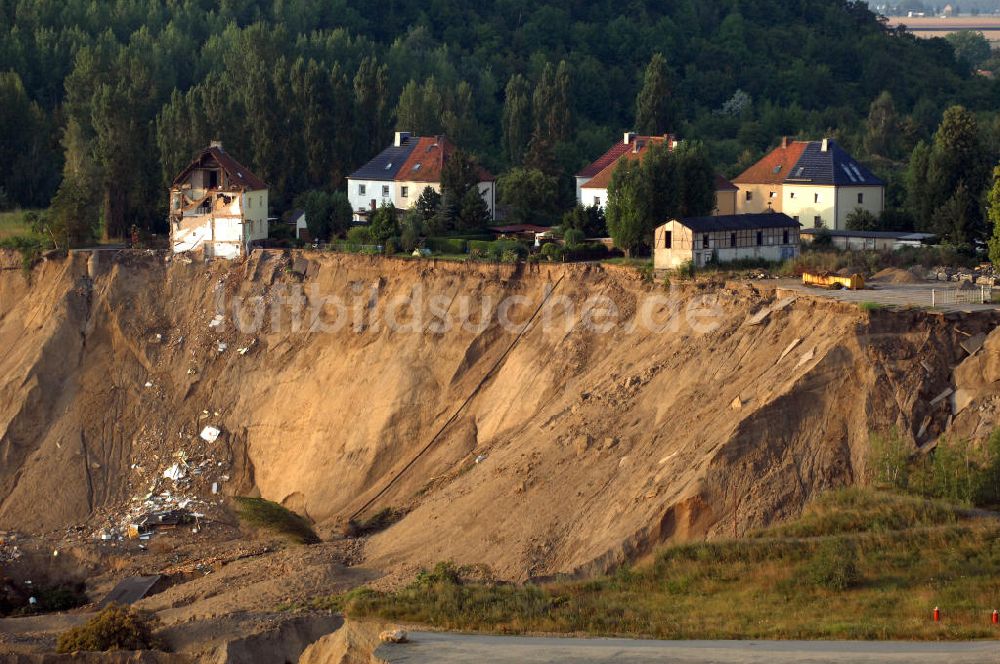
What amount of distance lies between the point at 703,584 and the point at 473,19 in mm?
88201

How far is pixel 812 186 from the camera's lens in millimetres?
68562

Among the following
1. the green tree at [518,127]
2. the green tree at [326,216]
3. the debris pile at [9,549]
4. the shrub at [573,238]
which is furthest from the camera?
the green tree at [518,127]

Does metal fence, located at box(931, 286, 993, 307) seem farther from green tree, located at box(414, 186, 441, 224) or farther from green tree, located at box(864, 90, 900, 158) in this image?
green tree, located at box(864, 90, 900, 158)

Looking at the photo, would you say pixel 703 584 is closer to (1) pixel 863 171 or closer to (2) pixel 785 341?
(2) pixel 785 341

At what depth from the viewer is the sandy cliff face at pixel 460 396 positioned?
43281mm

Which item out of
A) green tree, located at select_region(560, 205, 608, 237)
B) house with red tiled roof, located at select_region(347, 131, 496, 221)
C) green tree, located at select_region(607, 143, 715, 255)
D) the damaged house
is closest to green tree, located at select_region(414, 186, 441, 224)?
house with red tiled roof, located at select_region(347, 131, 496, 221)

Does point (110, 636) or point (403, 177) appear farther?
point (403, 177)

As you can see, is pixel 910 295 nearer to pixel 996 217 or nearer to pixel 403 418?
pixel 996 217

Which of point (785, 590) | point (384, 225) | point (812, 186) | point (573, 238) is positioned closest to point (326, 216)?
point (384, 225)

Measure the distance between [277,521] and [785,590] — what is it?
18807 mm

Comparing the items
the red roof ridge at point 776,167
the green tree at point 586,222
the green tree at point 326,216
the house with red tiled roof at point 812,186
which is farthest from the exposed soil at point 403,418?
the red roof ridge at point 776,167

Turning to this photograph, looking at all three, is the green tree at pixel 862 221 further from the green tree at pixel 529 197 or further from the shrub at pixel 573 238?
the green tree at pixel 529 197

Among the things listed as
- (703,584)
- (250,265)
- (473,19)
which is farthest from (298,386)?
(473,19)

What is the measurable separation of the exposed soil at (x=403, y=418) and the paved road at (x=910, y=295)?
118cm
